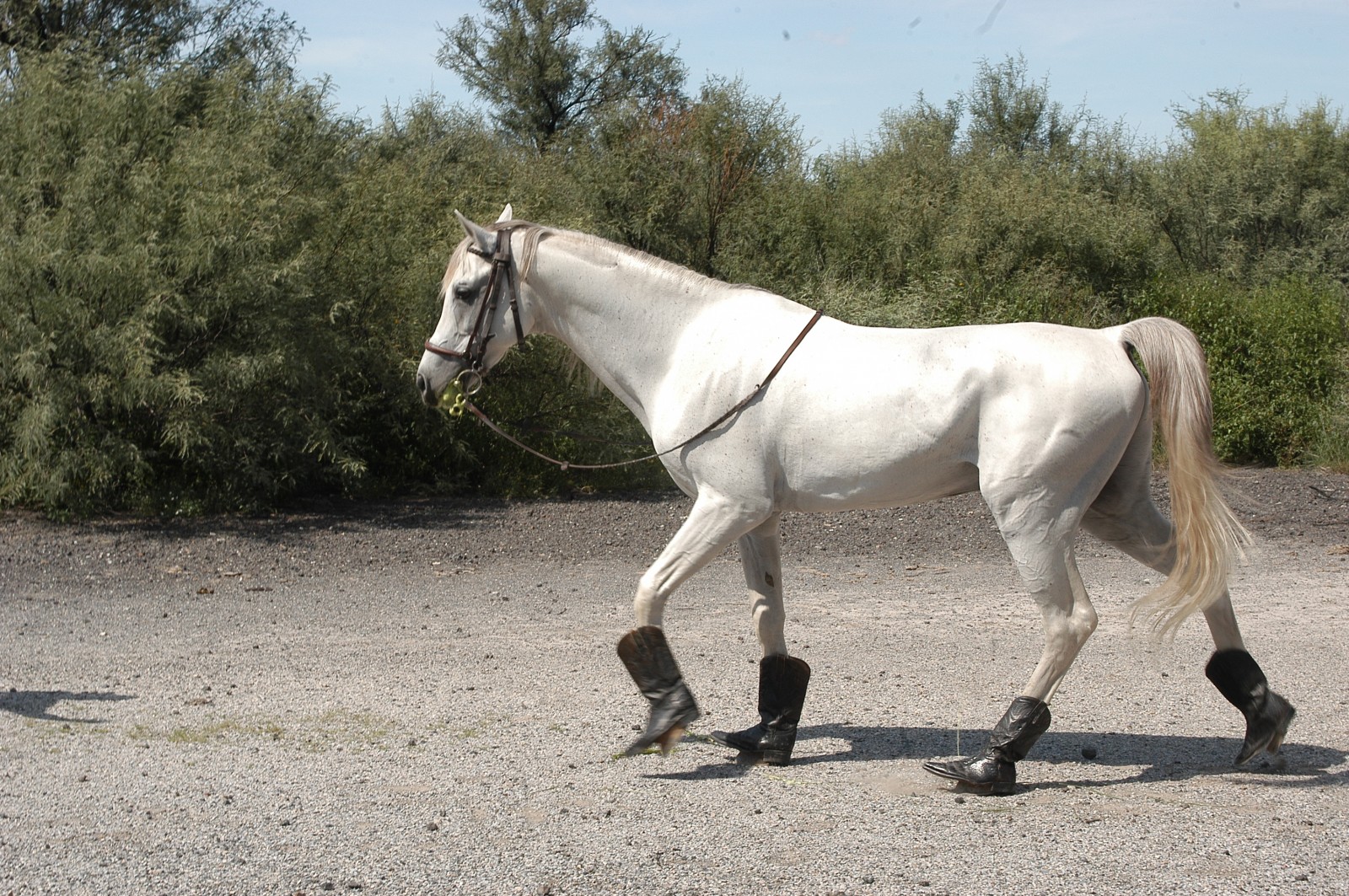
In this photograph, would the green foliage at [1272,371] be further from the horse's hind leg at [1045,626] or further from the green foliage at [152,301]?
the horse's hind leg at [1045,626]

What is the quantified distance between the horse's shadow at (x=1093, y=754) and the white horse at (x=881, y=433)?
146 mm

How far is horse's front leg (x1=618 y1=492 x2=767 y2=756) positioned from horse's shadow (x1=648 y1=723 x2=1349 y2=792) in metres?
0.23

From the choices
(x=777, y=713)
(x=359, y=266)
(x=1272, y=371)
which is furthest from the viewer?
(x=1272, y=371)

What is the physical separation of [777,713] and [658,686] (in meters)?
0.58

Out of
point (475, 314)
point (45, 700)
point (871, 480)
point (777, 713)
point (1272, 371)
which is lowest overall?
point (45, 700)

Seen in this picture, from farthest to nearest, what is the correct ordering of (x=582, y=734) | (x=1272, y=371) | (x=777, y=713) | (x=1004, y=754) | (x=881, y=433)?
(x=1272, y=371) → (x=582, y=734) → (x=777, y=713) → (x=881, y=433) → (x=1004, y=754)

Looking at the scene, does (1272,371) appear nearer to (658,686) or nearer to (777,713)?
(777,713)

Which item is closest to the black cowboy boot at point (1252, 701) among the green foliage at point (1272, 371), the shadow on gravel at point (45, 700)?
the shadow on gravel at point (45, 700)

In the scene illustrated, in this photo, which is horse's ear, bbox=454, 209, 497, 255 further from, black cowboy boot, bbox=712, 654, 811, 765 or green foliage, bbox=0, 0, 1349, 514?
black cowboy boot, bbox=712, 654, 811, 765

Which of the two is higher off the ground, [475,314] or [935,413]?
[475,314]

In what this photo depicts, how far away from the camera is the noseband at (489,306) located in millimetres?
5078

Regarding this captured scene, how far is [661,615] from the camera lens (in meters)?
4.72

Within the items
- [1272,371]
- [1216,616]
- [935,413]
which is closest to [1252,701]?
[1216,616]

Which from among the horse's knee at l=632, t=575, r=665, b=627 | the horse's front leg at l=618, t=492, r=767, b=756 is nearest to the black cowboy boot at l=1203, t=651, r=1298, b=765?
the horse's front leg at l=618, t=492, r=767, b=756
